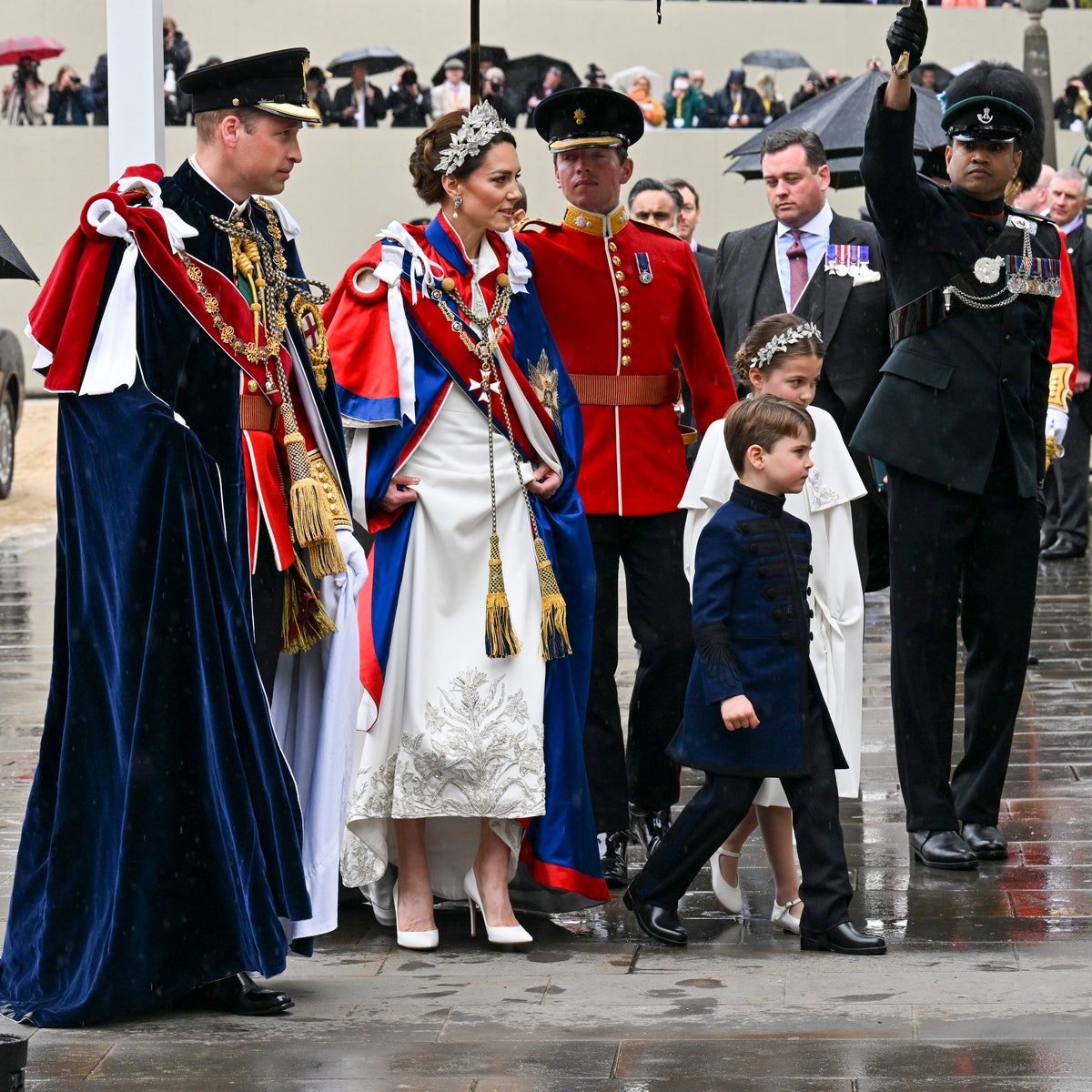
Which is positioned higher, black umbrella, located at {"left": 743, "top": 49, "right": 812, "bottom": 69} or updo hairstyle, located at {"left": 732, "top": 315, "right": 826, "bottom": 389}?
black umbrella, located at {"left": 743, "top": 49, "right": 812, "bottom": 69}

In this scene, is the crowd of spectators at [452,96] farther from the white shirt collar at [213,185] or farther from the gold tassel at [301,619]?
the gold tassel at [301,619]

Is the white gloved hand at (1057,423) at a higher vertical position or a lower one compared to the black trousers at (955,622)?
higher

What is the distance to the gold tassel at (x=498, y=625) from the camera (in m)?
4.87

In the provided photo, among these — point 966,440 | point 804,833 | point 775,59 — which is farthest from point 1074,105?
point 804,833

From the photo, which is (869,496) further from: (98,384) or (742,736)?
(98,384)

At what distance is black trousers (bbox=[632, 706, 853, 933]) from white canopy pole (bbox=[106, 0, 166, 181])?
220 cm

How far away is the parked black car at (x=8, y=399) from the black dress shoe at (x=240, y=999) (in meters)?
12.9

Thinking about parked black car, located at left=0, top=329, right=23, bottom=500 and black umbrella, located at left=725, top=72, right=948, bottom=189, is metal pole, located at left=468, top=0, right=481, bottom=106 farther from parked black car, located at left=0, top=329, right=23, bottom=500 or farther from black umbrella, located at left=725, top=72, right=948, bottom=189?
parked black car, located at left=0, top=329, right=23, bottom=500

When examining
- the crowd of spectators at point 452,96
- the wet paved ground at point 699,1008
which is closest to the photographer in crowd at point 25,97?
the crowd of spectators at point 452,96

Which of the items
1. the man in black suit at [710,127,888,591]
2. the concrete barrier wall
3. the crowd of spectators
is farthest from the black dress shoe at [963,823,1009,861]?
the crowd of spectators

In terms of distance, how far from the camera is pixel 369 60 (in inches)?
975

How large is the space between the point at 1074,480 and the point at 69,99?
1592 centimetres

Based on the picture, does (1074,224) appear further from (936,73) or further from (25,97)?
(25,97)

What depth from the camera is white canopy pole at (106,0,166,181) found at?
5.38m
